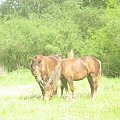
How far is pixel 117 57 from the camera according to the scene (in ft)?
107

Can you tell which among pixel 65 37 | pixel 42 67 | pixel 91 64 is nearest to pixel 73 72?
pixel 91 64

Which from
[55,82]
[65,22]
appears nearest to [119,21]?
[65,22]

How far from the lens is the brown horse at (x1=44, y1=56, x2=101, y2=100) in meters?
13.4

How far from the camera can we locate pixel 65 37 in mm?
40062

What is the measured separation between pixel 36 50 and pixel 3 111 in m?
29.0

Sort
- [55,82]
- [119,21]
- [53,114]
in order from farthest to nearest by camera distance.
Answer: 1. [119,21]
2. [55,82]
3. [53,114]

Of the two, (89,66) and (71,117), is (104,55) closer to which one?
(89,66)

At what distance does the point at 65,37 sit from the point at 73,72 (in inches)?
1038

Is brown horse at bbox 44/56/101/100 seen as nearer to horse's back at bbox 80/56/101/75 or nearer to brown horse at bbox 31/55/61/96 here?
horse's back at bbox 80/56/101/75

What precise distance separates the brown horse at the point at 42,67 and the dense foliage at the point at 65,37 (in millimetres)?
15873

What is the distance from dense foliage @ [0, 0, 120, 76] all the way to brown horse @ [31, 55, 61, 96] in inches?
625

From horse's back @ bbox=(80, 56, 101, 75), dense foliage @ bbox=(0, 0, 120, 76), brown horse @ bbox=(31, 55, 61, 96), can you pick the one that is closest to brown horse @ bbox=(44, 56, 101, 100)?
horse's back @ bbox=(80, 56, 101, 75)

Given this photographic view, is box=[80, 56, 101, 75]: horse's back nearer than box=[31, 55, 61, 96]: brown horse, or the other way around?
box=[31, 55, 61, 96]: brown horse

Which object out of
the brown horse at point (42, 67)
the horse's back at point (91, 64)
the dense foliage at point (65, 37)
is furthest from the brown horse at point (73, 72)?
the dense foliage at point (65, 37)
